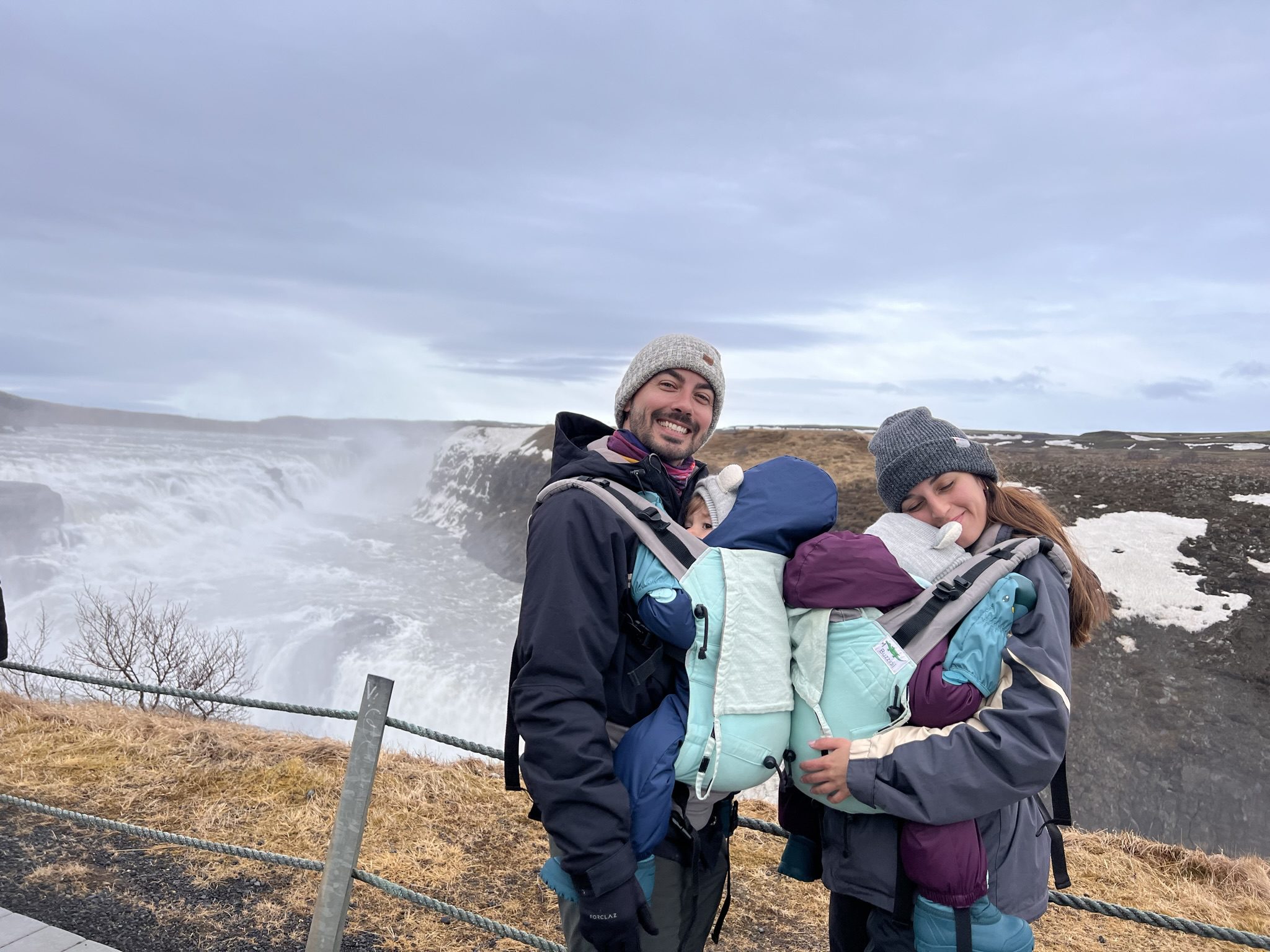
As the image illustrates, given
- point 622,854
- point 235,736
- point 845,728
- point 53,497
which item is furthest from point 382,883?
point 53,497

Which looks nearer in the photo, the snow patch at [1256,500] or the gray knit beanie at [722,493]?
the gray knit beanie at [722,493]

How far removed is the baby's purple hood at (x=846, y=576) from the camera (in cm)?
207

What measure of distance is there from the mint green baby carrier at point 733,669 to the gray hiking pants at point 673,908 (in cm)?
31

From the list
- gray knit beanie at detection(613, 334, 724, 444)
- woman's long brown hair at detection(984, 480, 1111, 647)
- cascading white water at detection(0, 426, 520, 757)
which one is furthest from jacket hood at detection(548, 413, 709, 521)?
cascading white water at detection(0, 426, 520, 757)

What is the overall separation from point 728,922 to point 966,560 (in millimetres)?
3839

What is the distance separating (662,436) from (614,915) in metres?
1.45

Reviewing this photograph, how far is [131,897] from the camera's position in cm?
445

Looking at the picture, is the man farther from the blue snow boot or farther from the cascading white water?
the cascading white water

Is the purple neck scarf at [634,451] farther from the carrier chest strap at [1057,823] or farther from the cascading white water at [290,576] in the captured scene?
the cascading white water at [290,576]

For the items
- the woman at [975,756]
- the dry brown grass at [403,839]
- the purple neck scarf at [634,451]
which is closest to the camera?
the woman at [975,756]

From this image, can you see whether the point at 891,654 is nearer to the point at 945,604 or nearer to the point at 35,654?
the point at 945,604

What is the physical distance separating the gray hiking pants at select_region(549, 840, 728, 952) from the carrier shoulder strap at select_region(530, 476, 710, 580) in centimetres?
89

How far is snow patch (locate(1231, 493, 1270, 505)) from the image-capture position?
19378 mm

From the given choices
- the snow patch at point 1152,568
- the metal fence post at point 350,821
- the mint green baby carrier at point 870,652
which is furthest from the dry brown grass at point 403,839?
the snow patch at point 1152,568
